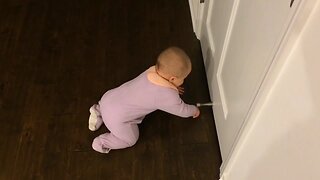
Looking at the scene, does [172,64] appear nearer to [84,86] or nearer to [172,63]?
[172,63]

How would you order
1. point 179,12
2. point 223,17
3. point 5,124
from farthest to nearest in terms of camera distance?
point 179,12 < point 5,124 < point 223,17

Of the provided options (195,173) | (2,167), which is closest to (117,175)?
(195,173)

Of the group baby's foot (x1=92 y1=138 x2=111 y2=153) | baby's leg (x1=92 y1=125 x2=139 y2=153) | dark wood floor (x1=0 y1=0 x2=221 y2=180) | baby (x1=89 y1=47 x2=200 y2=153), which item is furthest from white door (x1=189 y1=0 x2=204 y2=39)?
baby's foot (x1=92 y1=138 x2=111 y2=153)

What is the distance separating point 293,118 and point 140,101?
640 mm

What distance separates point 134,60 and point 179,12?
0.34 m

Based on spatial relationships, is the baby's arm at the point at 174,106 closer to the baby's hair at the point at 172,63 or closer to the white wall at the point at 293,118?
the baby's hair at the point at 172,63

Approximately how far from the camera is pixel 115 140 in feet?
4.63

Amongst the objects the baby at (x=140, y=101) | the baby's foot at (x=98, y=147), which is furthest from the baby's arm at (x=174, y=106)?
the baby's foot at (x=98, y=147)

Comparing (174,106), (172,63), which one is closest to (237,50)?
(172,63)

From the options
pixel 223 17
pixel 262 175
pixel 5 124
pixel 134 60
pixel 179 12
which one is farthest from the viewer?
pixel 179 12

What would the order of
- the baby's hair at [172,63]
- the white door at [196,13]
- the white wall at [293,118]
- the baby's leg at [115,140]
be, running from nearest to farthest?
the white wall at [293,118], the baby's hair at [172,63], the baby's leg at [115,140], the white door at [196,13]

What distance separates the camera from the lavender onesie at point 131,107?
1.30 meters

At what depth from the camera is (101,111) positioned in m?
1.40

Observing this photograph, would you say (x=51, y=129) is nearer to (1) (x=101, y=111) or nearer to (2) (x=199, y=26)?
(1) (x=101, y=111)
